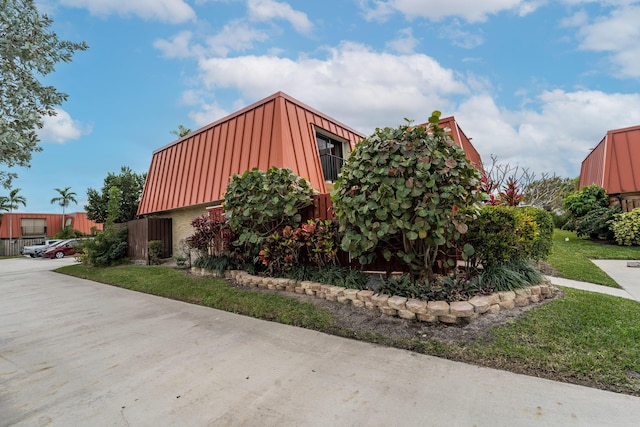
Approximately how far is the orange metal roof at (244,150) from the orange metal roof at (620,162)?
11401mm

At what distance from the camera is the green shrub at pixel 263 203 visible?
5.81 m

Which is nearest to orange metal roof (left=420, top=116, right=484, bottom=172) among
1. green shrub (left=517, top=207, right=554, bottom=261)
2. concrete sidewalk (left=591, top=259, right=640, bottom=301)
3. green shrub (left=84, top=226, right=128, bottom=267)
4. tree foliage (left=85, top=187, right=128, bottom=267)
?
green shrub (left=517, top=207, right=554, bottom=261)

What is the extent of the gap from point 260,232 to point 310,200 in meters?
1.31

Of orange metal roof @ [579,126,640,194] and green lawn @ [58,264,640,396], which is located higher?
orange metal roof @ [579,126,640,194]

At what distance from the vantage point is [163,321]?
4484 mm

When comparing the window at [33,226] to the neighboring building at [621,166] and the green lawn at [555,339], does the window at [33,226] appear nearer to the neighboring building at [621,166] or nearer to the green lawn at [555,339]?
the green lawn at [555,339]

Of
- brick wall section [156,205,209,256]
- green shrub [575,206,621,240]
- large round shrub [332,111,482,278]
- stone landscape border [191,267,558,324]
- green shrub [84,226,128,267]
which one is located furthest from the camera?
green shrub [84,226,128,267]

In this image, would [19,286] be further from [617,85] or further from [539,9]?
[617,85]

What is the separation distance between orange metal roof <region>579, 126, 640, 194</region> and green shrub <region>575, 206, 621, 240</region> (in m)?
2.88

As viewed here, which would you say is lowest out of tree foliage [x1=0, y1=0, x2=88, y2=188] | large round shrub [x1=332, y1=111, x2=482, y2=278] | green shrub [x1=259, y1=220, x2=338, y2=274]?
green shrub [x1=259, y1=220, x2=338, y2=274]

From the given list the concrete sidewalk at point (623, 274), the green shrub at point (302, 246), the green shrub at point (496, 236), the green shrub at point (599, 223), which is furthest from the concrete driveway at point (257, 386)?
the green shrub at point (599, 223)

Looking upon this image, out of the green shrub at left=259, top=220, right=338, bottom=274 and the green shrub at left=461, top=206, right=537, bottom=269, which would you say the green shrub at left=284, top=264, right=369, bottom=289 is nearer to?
the green shrub at left=259, top=220, right=338, bottom=274

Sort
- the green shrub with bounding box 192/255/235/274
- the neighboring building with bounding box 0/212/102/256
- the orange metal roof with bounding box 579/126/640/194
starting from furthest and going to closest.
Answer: the neighboring building with bounding box 0/212/102/256, the orange metal roof with bounding box 579/126/640/194, the green shrub with bounding box 192/255/235/274

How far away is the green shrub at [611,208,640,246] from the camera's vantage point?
29.4 feet
